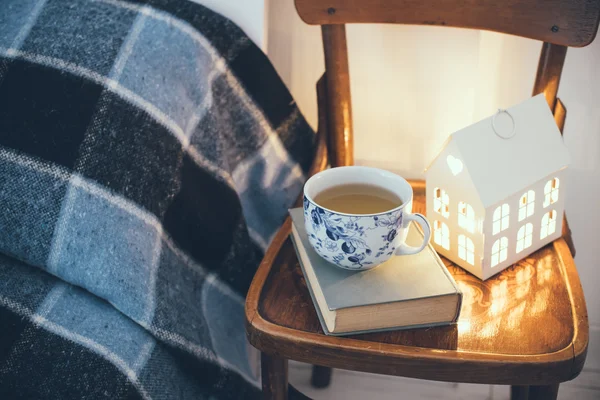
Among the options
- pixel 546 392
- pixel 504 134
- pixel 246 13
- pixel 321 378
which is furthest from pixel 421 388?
pixel 246 13

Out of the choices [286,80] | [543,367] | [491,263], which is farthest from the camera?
[286,80]

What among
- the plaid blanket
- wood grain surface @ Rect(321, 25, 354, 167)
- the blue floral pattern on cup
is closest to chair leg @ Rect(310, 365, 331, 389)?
the plaid blanket

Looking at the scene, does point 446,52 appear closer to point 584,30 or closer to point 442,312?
point 584,30

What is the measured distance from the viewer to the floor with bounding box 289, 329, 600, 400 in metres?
0.98

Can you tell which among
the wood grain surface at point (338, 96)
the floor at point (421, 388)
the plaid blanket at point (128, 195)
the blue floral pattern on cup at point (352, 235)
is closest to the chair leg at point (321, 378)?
the floor at point (421, 388)

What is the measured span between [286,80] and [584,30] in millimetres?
421

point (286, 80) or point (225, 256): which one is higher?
point (286, 80)

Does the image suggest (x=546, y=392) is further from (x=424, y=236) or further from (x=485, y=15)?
(x=485, y=15)

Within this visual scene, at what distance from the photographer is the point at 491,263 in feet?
1.93

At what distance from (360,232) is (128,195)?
0.25 metres

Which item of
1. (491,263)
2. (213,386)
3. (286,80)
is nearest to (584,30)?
(491,263)

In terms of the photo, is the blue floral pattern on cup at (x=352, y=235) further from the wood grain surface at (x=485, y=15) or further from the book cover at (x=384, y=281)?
the wood grain surface at (x=485, y=15)

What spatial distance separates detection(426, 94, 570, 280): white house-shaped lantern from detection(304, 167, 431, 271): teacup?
0.06m

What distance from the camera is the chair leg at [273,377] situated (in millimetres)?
595
